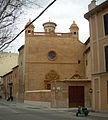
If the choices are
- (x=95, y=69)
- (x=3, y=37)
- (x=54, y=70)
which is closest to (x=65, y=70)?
(x=54, y=70)

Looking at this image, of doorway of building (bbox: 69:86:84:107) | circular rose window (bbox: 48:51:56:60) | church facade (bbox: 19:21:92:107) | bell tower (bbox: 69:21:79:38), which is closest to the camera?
doorway of building (bbox: 69:86:84:107)

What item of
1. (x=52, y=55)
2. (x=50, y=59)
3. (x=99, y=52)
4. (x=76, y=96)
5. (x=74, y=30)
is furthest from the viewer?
(x=74, y=30)

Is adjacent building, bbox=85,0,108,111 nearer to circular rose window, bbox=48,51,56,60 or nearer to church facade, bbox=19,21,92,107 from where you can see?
church facade, bbox=19,21,92,107

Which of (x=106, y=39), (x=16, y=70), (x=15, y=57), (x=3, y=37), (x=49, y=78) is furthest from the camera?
(x=15, y=57)

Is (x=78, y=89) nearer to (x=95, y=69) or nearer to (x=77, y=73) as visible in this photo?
(x=95, y=69)


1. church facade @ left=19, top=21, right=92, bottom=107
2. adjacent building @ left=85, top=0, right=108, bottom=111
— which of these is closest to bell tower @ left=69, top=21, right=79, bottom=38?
church facade @ left=19, top=21, right=92, bottom=107

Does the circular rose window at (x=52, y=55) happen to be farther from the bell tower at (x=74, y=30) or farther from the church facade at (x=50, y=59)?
the bell tower at (x=74, y=30)

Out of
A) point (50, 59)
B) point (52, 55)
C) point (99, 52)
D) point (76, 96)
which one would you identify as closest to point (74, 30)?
point (52, 55)

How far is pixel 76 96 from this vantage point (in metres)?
42.7

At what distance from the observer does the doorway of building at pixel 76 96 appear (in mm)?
42688

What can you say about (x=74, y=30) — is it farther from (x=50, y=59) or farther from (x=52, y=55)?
(x=50, y=59)

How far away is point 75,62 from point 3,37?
42463 mm

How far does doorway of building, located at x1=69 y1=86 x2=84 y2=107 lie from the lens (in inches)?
1681

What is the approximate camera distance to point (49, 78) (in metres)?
60.7
